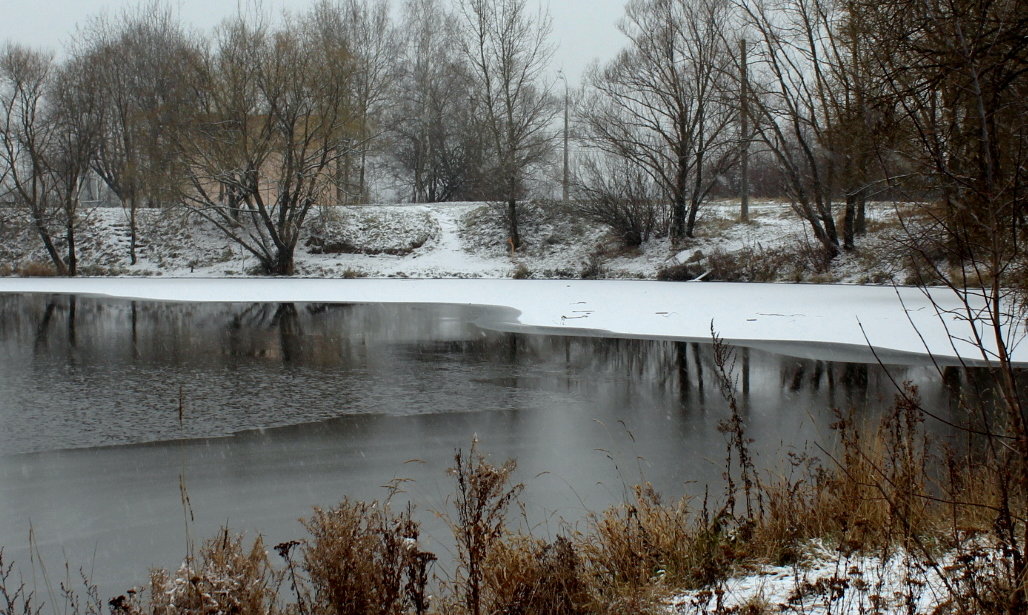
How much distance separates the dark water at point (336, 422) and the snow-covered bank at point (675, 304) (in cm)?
170

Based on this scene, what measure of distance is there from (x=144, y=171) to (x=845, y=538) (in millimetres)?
33449

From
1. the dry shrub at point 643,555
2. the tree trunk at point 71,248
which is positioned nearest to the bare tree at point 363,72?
the tree trunk at point 71,248

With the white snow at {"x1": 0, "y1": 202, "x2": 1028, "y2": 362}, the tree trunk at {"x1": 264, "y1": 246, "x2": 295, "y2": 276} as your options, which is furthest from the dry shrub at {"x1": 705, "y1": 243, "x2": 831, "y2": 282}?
the tree trunk at {"x1": 264, "y1": 246, "x2": 295, "y2": 276}

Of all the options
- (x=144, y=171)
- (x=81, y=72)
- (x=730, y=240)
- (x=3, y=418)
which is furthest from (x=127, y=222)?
(x=3, y=418)

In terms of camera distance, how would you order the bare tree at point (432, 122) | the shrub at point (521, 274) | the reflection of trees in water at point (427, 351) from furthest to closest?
the bare tree at point (432, 122)
the shrub at point (521, 274)
the reflection of trees in water at point (427, 351)

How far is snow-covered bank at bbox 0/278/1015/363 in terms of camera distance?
14570 mm

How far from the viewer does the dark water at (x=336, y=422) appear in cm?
612

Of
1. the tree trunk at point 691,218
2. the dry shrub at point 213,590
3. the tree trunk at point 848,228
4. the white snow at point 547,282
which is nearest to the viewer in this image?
the dry shrub at point 213,590

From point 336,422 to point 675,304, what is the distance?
→ 45.4 feet

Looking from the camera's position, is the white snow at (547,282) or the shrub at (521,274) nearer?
the white snow at (547,282)

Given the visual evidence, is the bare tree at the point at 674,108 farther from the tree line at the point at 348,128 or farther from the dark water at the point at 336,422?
the dark water at the point at 336,422

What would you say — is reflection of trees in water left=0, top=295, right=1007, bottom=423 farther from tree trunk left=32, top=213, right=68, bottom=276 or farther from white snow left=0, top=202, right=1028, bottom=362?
tree trunk left=32, top=213, right=68, bottom=276

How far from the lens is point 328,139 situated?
33062 millimetres

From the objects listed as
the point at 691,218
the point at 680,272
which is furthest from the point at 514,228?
the point at 680,272
